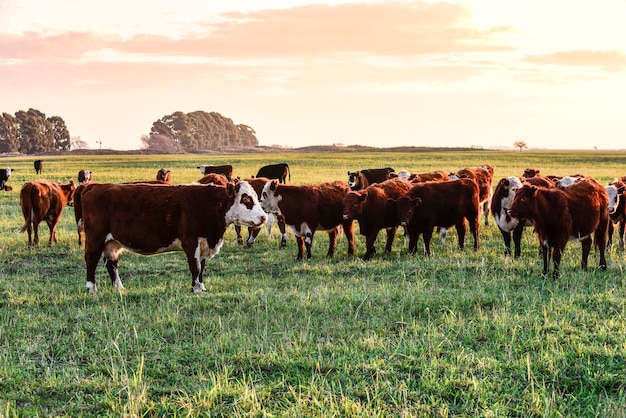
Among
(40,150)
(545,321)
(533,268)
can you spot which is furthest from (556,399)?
(40,150)

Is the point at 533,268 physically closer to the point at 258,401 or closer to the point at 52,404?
the point at 258,401

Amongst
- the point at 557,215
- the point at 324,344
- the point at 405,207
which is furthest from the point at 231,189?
the point at 557,215

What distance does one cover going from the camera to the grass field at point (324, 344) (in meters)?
5.14

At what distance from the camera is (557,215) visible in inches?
388

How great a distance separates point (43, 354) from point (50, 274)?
534cm

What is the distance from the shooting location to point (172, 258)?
12.9 meters

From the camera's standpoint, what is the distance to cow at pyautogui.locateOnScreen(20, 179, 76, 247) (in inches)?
563

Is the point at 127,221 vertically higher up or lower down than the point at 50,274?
higher up

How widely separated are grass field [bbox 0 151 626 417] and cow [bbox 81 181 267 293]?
63cm

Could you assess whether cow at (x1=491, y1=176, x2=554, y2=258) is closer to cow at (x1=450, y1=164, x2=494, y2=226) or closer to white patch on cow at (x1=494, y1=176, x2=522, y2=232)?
white patch on cow at (x1=494, y1=176, x2=522, y2=232)

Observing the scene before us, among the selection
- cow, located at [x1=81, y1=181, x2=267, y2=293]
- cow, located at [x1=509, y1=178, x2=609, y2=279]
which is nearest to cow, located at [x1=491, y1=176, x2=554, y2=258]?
cow, located at [x1=509, y1=178, x2=609, y2=279]

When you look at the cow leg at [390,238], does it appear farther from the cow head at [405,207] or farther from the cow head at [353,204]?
the cow head at [353,204]

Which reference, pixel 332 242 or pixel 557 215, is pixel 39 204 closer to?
pixel 332 242

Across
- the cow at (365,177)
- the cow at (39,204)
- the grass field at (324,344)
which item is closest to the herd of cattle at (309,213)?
the grass field at (324,344)
